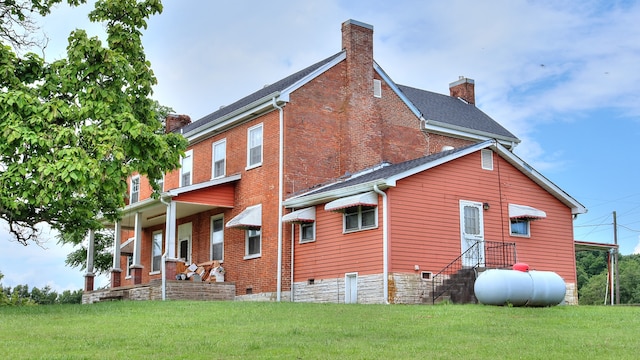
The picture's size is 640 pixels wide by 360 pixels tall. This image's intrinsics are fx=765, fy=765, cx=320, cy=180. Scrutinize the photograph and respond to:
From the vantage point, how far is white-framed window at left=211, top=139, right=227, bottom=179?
85.4ft

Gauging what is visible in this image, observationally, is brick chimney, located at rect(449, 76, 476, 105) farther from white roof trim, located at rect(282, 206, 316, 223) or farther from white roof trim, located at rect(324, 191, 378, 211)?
white roof trim, located at rect(324, 191, 378, 211)

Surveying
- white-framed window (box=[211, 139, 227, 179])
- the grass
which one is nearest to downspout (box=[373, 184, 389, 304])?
the grass

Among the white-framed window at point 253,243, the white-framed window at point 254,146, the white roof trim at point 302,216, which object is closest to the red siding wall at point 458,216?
the white roof trim at point 302,216

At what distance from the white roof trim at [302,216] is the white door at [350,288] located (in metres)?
2.07

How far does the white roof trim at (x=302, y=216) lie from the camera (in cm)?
2175

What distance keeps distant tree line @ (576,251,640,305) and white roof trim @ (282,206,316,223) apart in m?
24.1

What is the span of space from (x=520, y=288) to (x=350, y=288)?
5.38m

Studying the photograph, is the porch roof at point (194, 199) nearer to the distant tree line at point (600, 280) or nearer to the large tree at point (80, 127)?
the large tree at point (80, 127)

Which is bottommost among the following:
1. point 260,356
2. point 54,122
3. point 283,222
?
point 260,356

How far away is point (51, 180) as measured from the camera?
15.2 metres

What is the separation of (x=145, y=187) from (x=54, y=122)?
15832 millimetres

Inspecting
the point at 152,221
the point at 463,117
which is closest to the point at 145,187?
the point at 152,221

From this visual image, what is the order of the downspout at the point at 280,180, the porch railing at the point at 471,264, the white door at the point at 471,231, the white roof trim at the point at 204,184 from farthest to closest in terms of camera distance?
the white roof trim at the point at 204,184 → the downspout at the point at 280,180 → the white door at the point at 471,231 → the porch railing at the point at 471,264

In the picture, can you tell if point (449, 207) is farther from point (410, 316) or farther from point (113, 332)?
point (113, 332)
